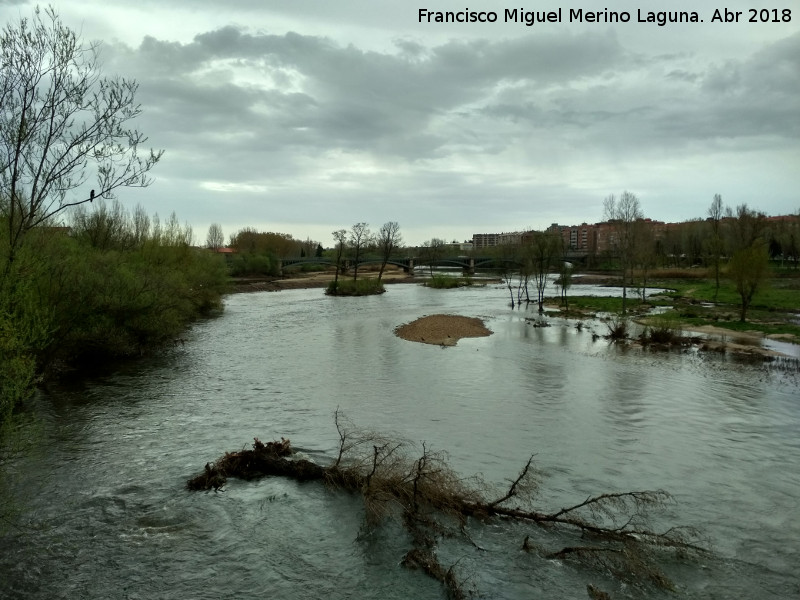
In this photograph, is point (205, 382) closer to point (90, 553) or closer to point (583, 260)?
point (90, 553)

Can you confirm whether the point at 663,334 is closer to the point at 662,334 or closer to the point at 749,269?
the point at 662,334

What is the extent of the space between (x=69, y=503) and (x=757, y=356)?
30.1 meters

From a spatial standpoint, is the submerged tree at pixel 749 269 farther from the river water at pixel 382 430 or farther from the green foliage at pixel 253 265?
the green foliage at pixel 253 265

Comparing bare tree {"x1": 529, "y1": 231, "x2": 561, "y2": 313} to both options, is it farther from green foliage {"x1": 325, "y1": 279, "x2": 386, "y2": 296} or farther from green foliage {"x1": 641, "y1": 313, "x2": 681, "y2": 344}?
green foliage {"x1": 325, "y1": 279, "x2": 386, "y2": 296}

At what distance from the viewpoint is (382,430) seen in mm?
16469

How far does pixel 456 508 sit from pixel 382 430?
5796 millimetres

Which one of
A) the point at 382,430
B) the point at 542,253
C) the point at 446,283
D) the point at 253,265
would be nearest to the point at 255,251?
the point at 253,265

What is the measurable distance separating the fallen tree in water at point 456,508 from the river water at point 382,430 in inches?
11.2

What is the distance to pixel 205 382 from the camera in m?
23.0

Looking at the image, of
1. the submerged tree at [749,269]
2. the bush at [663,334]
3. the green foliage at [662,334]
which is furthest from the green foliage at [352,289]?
the submerged tree at [749,269]

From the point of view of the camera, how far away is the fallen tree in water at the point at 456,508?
9.24 m

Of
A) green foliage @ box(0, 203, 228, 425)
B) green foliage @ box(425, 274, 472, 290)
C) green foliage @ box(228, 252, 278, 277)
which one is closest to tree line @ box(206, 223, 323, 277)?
green foliage @ box(228, 252, 278, 277)

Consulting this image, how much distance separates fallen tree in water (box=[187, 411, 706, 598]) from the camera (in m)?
9.24

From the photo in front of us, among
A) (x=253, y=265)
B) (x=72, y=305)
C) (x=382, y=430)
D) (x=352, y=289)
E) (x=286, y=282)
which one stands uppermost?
(x=253, y=265)
